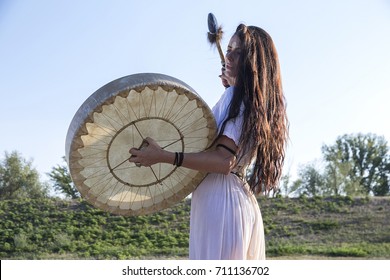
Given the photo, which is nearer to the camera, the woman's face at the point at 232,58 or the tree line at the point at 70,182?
the woman's face at the point at 232,58

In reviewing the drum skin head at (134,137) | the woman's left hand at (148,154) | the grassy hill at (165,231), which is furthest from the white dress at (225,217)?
the grassy hill at (165,231)

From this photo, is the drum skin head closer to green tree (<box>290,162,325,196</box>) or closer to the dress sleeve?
the dress sleeve

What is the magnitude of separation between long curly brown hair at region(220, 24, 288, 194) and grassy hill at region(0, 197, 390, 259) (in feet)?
37.3

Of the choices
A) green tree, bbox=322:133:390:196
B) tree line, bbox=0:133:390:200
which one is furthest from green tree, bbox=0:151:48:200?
green tree, bbox=322:133:390:196

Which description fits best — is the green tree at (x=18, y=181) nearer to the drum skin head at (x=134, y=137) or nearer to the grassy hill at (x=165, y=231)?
the grassy hill at (x=165, y=231)

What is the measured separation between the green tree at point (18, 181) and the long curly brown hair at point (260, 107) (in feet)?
63.4

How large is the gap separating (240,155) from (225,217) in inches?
13.0

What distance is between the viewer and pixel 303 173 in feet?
81.8

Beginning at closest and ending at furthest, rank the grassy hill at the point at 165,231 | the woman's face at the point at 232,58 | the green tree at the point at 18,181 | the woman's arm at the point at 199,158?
1. the woman's arm at the point at 199,158
2. the woman's face at the point at 232,58
3. the grassy hill at the point at 165,231
4. the green tree at the point at 18,181

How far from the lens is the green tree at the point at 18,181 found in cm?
2196

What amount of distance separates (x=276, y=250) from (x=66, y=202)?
6.84 metres
